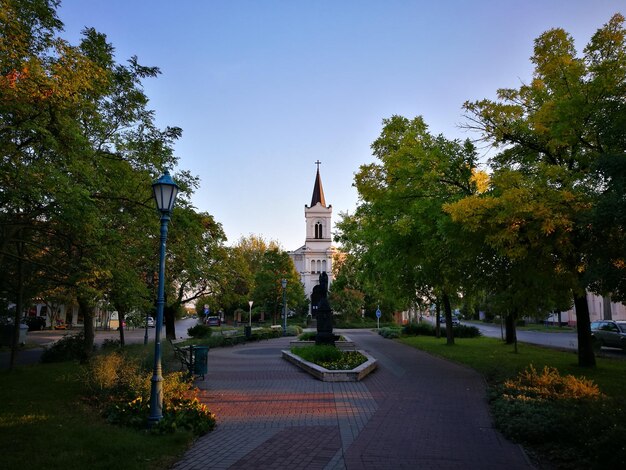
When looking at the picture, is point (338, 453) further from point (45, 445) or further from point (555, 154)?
point (555, 154)

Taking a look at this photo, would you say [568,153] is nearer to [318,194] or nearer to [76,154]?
[76,154]

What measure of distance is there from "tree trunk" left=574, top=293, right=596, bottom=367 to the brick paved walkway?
383 centimetres

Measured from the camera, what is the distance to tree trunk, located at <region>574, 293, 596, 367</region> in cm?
1466

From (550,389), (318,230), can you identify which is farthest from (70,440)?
(318,230)

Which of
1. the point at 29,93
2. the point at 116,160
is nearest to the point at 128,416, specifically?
the point at 29,93

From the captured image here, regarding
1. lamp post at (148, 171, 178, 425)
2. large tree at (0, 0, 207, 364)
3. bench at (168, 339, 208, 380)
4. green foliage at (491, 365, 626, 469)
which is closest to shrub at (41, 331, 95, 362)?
large tree at (0, 0, 207, 364)

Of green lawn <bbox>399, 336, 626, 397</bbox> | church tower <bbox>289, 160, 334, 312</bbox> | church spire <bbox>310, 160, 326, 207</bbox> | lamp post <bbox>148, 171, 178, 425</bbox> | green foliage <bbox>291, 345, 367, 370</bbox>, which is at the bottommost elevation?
green lawn <bbox>399, 336, 626, 397</bbox>

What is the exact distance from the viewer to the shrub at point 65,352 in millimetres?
18719

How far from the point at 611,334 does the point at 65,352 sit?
25022mm

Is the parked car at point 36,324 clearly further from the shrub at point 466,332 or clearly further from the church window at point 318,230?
the church window at point 318,230

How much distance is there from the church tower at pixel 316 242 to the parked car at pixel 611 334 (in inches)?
2483

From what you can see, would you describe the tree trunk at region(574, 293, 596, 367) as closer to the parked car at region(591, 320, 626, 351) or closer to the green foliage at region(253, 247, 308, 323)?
the parked car at region(591, 320, 626, 351)

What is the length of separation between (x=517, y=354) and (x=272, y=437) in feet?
50.6

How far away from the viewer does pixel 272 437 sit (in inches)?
291
